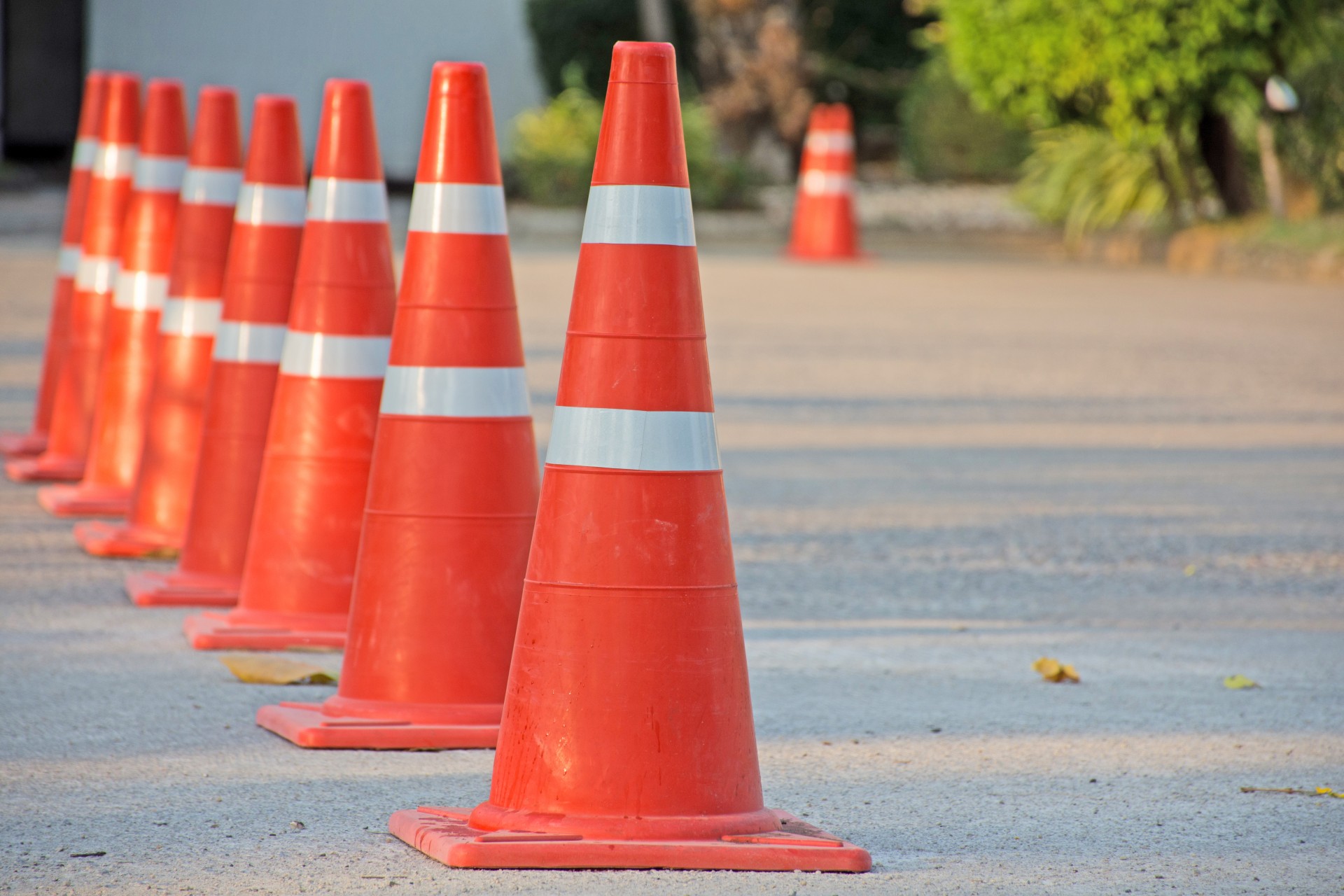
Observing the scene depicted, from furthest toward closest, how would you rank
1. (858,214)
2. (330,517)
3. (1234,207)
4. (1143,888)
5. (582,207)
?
(858,214) < (582,207) < (1234,207) < (330,517) < (1143,888)

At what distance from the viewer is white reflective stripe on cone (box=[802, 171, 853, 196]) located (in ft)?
55.6

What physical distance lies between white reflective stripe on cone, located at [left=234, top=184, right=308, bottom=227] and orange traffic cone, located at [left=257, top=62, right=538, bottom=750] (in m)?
1.28

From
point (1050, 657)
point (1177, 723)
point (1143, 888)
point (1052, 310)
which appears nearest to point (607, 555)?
point (1143, 888)

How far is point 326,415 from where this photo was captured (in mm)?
4410

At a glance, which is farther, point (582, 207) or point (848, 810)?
point (582, 207)

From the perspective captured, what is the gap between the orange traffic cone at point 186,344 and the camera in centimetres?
541

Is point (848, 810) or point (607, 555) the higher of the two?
point (607, 555)

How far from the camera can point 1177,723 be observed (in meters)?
3.93

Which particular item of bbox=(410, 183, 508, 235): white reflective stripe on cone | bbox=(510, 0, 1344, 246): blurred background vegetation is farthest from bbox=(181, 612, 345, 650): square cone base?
bbox=(510, 0, 1344, 246): blurred background vegetation

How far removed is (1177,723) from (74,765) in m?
2.07

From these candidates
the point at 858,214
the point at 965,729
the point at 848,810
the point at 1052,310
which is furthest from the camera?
the point at 858,214

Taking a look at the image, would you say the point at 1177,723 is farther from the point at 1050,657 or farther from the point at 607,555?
the point at 607,555

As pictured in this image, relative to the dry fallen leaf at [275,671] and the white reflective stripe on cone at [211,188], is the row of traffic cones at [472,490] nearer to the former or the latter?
the white reflective stripe on cone at [211,188]

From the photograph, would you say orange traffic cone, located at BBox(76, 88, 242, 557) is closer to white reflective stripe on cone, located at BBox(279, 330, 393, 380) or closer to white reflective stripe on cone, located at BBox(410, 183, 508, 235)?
white reflective stripe on cone, located at BBox(279, 330, 393, 380)
